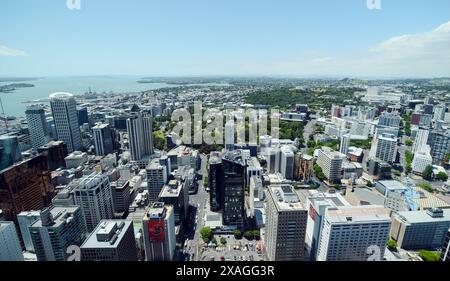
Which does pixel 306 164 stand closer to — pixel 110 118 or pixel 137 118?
pixel 137 118

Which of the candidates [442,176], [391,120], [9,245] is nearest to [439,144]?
[442,176]

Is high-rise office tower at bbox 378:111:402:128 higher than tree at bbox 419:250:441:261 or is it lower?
higher

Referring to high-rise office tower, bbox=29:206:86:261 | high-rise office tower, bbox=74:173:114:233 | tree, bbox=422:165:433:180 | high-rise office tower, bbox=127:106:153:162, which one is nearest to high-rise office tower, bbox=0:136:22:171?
high-rise office tower, bbox=74:173:114:233

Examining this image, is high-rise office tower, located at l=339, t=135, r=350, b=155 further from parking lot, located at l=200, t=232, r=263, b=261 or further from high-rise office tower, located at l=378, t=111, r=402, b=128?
parking lot, located at l=200, t=232, r=263, b=261

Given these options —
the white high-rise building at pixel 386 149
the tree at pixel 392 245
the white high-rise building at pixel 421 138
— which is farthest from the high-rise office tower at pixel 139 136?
the white high-rise building at pixel 421 138

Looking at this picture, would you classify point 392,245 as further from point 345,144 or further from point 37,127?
point 37,127

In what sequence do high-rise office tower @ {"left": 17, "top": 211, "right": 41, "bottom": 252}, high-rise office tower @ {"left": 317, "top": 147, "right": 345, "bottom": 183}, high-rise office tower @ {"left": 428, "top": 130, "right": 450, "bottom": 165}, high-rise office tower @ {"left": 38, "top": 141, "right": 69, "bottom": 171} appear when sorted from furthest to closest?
high-rise office tower @ {"left": 428, "top": 130, "right": 450, "bottom": 165} → high-rise office tower @ {"left": 317, "top": 147, "right": 345, "bottom": 183} → high-rise office tower @ {"left": 38, "top": 141, "right": 69, "bottom": 171} → high-rise office tower @ {"left": 17, "top": 211, "right": 41, "bottom": 252}
